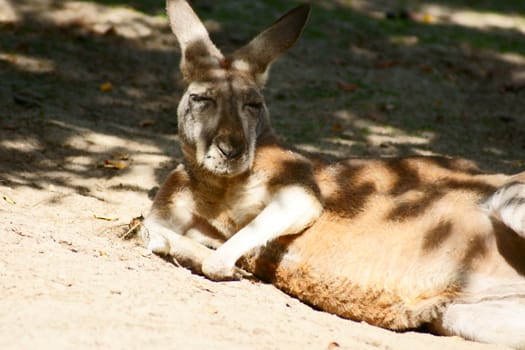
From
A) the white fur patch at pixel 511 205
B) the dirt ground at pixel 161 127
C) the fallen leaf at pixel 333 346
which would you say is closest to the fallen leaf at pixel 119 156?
the dirt ground at pixel 161 127

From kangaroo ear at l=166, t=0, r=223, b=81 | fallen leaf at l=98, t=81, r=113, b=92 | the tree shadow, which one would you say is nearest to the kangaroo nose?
kangaroo ear at l=166, t=0, r=223, b=81

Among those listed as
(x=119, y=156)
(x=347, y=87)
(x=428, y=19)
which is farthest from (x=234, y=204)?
(x=428, y=19)

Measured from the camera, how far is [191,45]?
495 cm

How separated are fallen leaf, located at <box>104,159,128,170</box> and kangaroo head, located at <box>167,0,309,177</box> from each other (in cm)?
146

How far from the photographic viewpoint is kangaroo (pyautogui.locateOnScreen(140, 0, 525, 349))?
13.2 feet

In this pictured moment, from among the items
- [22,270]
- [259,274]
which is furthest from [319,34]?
[22,270]

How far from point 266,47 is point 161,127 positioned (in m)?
2.58

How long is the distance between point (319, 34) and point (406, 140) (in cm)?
288

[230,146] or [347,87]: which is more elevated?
[230,146]

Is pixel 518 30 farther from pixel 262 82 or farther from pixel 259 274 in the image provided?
pixel 259 274

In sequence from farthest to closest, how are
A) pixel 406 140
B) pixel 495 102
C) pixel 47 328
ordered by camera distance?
pixel 495 102 < pixel 406 140 < pixel 47 328

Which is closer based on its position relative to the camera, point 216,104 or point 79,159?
point 216,104

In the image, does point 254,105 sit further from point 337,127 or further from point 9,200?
point 337,127

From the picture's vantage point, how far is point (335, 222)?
441 cm
